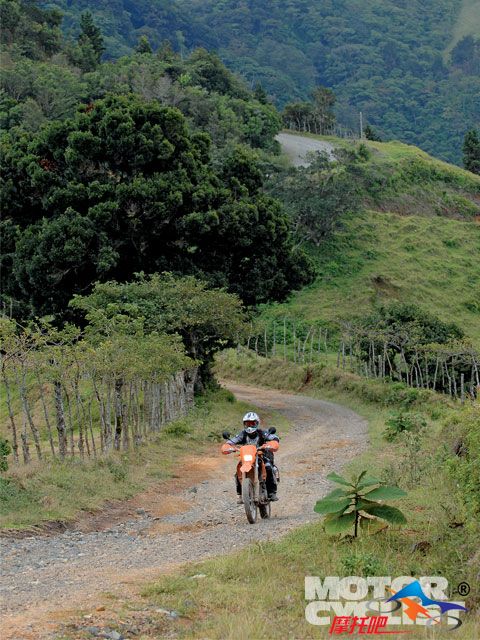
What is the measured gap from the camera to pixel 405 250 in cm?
6147

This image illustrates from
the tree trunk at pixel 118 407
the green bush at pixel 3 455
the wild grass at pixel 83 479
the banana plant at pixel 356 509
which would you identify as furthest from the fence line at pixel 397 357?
the banana plant at pixel 356 509

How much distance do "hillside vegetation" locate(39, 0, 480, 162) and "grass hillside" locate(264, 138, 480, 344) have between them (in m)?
49.4

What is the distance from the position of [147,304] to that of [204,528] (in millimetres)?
14171

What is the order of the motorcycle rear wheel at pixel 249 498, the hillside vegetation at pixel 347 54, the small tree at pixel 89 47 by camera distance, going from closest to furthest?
1. the motorcycle rear wheel at pixel 249 498
2. the small tree at pixel 89 47
3. the hillside vegetation at pixel 347 54

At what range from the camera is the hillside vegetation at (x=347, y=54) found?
141m

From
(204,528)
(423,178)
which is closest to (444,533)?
(204,528)

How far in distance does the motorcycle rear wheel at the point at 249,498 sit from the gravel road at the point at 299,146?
62.9 metres

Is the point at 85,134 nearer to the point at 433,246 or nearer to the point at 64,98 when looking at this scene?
the point at 64,98

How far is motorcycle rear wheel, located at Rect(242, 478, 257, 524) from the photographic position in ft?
36.9

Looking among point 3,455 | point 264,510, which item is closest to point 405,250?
point 3,455

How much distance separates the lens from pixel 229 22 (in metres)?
194

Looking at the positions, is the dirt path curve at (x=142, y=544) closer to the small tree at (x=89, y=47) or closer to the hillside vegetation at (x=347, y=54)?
the small tree at (x=89, y=47)

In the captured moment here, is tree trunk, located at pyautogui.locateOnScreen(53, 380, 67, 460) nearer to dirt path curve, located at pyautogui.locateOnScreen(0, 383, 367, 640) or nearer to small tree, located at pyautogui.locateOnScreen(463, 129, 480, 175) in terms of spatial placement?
dirt path curve, located at pyautogui.locateOnScreen(0, 383, 367, 640)

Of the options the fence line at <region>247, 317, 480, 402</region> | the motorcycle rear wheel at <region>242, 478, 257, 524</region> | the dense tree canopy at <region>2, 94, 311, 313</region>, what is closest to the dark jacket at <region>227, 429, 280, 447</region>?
the motorcycle rear wheel at <region>242, 478, 257, 524</region>
